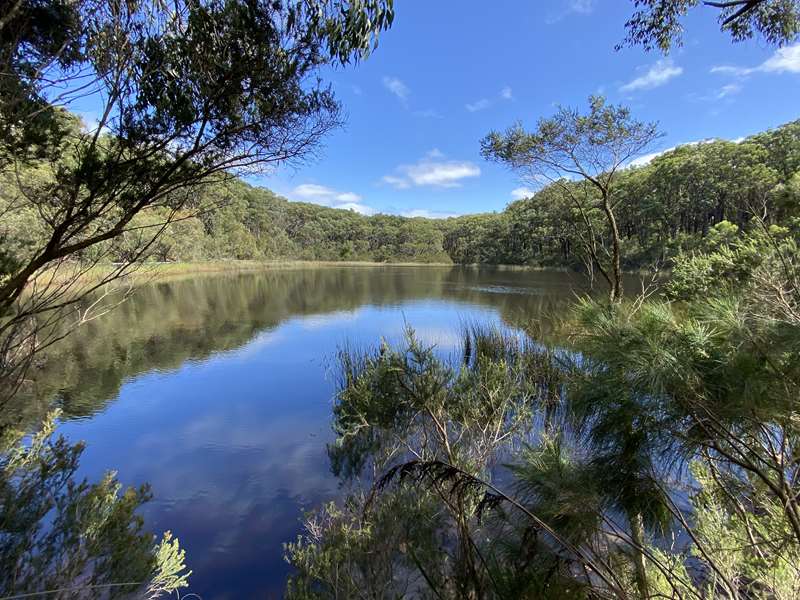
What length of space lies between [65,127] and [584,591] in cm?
383

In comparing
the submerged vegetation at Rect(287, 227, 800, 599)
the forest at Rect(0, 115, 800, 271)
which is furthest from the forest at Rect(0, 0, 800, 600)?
the forest at Rect(0, 115, 800, 271)

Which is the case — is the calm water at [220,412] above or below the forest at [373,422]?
below

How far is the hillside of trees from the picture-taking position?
10.1 m

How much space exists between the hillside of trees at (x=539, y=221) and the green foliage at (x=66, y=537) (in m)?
1.47

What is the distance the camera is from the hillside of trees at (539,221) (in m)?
10.1

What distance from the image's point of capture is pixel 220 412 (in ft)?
21.9

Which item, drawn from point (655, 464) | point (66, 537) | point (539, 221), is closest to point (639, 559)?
point (655, 464)

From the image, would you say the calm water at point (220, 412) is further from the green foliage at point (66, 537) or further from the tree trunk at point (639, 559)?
the tree trunk at point (639, 559)

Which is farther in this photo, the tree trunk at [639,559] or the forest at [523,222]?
the forest at [523,222]

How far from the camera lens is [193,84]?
2.43m

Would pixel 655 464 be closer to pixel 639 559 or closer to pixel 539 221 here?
pixel 639 559

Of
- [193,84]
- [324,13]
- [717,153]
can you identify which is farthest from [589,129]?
[717,153]

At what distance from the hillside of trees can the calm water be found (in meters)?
2.71

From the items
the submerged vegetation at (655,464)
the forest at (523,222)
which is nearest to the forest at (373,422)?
the submerged vegetation at (655,464)
